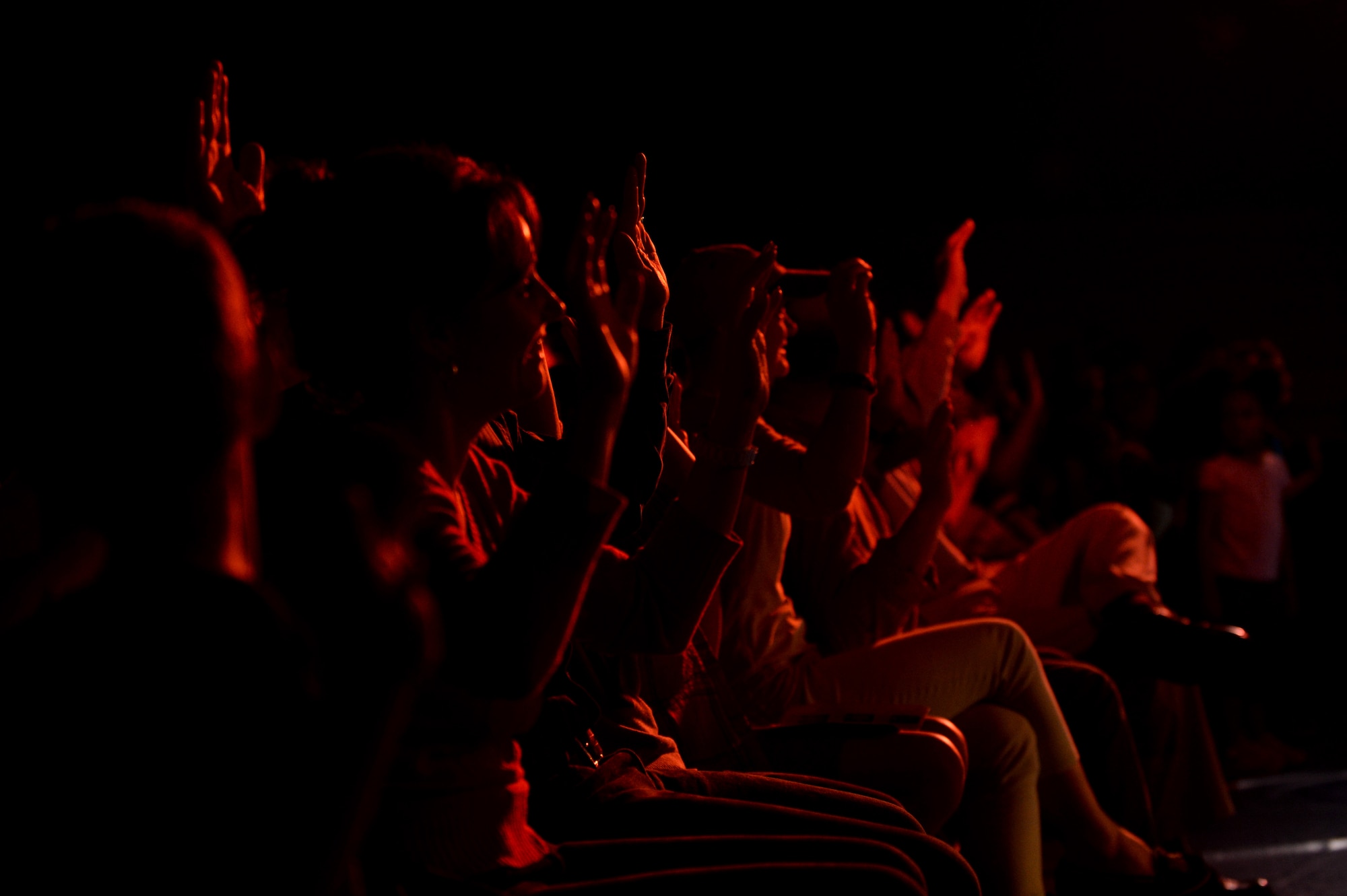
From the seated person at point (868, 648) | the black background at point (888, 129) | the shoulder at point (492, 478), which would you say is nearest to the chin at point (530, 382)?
the shoulder at point (492, 478)

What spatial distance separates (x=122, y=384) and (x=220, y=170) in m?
1.10

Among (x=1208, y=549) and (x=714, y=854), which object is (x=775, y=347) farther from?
(x=1208, y=549)

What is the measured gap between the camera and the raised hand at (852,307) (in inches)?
70.5

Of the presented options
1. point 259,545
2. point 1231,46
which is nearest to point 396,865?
point 259,545

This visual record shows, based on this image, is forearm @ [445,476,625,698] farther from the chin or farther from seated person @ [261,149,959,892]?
the chin

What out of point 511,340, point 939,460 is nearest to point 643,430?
point 511,340

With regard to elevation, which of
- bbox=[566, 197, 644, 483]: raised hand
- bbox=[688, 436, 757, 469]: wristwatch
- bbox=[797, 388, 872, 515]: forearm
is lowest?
bbox=[797, 388, 872, 515]: forearm

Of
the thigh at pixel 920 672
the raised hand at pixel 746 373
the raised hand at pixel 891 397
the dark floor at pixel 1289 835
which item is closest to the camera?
the raised hand at pixel 746 373

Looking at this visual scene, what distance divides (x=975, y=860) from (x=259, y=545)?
1.37 meters

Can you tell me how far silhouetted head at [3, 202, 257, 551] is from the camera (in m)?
0.63

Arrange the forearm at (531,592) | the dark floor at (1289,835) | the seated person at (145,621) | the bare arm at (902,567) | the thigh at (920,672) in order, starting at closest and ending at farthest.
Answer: the seated person at (145,621)
the forearm at (531,592)
the thigh at (920,672)
the bare arm at (902,567)
the dark floor at (1289,835)

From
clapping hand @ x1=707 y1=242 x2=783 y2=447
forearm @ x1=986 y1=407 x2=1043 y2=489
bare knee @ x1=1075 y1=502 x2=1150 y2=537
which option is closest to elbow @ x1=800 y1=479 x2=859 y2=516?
clapping hand @ x1=707 y1=242 x2=783 y2=447

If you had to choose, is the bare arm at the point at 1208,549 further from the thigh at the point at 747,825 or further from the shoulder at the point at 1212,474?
the thigh at the point at 747,825

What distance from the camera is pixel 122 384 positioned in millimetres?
626
